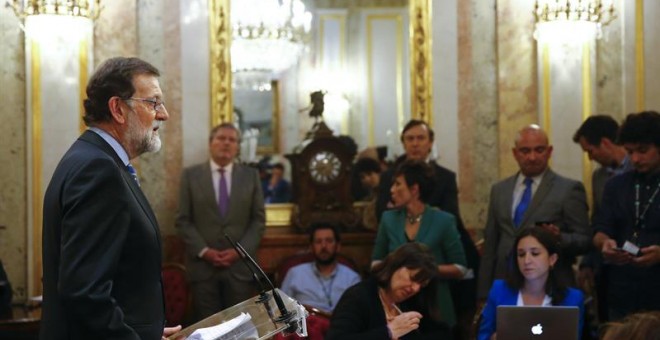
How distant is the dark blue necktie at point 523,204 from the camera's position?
6223 millimetres

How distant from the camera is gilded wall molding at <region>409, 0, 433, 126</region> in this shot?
300 inches

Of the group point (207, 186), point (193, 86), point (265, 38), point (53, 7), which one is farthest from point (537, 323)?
point (53, 7)

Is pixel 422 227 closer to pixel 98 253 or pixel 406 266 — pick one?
pixel 406 266

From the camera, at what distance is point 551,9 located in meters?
7.41

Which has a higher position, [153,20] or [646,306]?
[153,20]

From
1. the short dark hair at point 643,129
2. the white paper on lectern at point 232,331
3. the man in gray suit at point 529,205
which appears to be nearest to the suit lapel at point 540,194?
the man in gray suit at point 529,205

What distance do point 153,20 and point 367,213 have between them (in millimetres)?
1874

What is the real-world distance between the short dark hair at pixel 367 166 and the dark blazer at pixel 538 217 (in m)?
1.29

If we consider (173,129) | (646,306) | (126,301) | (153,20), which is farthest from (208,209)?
(126,301)

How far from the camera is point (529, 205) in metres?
6.19

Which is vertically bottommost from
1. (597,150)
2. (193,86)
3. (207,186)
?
(207,186)

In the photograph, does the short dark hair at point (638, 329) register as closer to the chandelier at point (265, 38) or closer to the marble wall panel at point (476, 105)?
the marble wall panel at point (476, 105)

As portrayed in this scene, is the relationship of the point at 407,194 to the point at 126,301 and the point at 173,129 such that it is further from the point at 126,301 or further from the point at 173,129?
the point at 126,301

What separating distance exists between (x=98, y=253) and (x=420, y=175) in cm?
353
